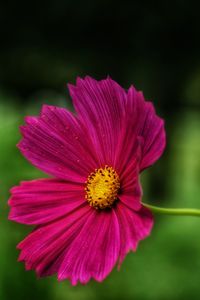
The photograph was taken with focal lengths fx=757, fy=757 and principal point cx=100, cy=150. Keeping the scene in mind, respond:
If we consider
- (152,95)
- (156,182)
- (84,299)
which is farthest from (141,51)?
(84,299)

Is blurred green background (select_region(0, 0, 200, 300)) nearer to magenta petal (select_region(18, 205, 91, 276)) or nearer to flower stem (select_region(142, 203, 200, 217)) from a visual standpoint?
magenta petal (select_region(18, 205, 91, 276))

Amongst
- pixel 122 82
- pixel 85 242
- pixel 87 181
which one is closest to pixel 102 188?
pixel 87 181

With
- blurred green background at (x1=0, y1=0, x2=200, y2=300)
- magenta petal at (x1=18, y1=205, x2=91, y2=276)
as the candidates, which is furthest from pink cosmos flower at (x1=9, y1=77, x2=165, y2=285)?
blurred green background at (x1=0, y1=0, x2=200, y2=300)

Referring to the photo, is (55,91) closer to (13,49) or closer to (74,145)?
(13,49)

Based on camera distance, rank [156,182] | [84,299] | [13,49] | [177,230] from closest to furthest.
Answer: [84,299], [177,230], [156,182], [13,49]

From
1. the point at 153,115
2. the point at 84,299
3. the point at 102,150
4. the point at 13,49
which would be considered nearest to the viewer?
the point at 153,115
